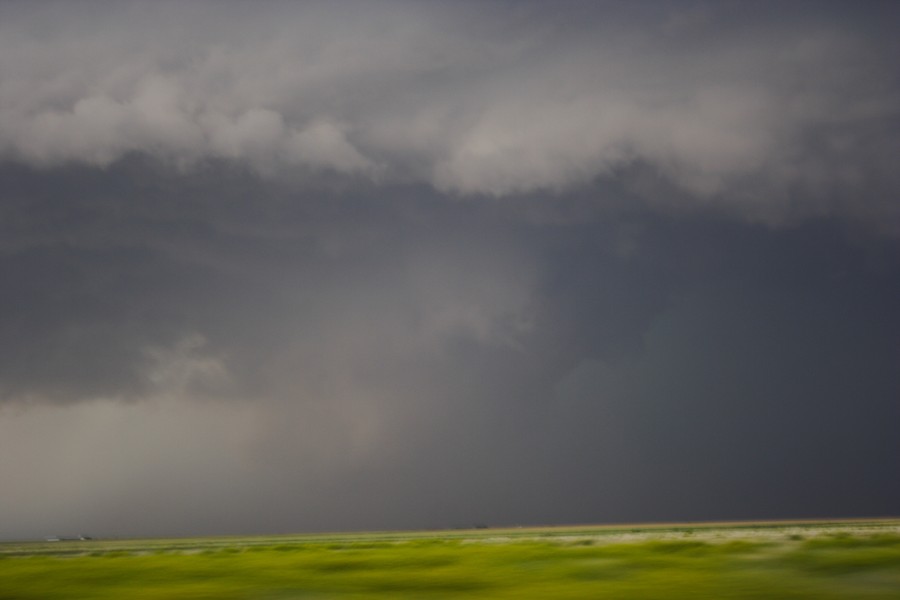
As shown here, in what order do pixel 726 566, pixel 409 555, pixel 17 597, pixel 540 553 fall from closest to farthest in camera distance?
pixel 17 597 < pixel 726 566 < pixel 540 553 < pixel 409 555

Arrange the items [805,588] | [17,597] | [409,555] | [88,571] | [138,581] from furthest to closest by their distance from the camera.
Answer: [409,555] < [88,571] < [138,581] < [17,597] < [805,588]

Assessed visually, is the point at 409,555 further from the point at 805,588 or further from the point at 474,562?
the point at 805,588

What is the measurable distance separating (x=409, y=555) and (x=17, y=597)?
26.7 feet

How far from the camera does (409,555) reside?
53.9 feet

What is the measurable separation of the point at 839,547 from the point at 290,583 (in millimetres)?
10298

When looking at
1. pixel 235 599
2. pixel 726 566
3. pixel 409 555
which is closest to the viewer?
pixel 235 599

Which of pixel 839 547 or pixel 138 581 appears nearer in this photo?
pixel 138 581

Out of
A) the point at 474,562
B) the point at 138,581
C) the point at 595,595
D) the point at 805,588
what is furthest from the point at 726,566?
the point at 138,581

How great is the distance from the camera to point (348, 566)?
13930 mm

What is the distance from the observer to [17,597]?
1058cm

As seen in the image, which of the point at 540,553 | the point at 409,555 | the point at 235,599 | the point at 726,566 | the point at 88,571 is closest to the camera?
the point at 235,599

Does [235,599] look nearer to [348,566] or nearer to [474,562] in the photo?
[348,566]

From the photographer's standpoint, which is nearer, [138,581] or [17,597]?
[17,597]

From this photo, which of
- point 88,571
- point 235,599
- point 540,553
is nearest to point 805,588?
point 540,553
